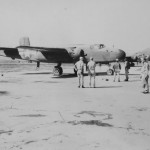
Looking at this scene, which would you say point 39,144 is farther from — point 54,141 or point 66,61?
point 66,61

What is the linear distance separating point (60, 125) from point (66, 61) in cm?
2032

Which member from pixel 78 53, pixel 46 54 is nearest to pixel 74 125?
pixel 78 53

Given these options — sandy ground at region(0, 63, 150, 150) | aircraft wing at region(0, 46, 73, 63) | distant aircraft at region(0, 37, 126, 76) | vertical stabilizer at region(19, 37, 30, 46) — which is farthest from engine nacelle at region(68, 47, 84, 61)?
sandy ground at region(0, 63, 150, 150)

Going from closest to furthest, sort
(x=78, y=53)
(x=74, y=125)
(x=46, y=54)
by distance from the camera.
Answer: (x=74, y=125) < (x=78, y=53) < (x=46, y=54)

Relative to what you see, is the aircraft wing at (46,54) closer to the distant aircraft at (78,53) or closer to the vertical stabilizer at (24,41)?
the distant aircraft at (78,53)

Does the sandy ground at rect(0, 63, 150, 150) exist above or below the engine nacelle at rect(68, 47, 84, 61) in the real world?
below

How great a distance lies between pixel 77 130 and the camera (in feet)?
21.7

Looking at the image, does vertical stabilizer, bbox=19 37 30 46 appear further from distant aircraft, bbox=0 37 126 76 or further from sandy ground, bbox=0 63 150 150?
sandy ground, bbox=0 63 150 150

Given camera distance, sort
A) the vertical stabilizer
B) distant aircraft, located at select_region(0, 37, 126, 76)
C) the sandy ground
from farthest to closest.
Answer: the vertical stabilizer → distant aircraft, located at select_region(0, 37, 126, 76) → the sandy ground

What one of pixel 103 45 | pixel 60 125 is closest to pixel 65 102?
pixel 60 125

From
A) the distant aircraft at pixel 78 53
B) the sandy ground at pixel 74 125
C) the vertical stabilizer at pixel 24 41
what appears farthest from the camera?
the vertical stabilizer at pixel 24 41

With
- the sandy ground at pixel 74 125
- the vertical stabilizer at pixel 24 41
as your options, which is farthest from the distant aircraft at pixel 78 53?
the sandy ground at pixel 74 125

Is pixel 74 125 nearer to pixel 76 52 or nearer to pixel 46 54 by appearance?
pixel 76 52

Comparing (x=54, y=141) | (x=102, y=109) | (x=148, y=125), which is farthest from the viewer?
(x=102, y=109)
